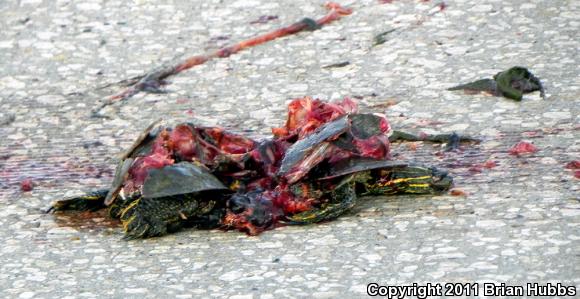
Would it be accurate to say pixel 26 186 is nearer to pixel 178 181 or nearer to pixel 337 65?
pixel 178 181

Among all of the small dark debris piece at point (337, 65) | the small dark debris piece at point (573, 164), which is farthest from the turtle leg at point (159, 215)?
the small dark debris piece at point (337, 65)

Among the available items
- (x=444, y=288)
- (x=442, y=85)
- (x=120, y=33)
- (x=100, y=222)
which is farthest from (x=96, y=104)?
(x=444, y=288)

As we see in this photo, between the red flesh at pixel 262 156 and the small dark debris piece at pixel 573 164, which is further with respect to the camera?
the small dark debris piece at pixel 573 164

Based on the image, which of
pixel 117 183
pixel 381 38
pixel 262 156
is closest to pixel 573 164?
pixel 262 156

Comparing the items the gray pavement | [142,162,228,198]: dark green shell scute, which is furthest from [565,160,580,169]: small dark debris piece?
[142,162,228,198]: dark green shell scute

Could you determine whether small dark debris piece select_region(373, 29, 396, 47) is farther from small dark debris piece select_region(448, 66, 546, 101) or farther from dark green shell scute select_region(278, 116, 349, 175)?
dark green shell scute select_region(278, 116, 349, 175)

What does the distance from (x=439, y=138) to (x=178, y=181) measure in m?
1.46

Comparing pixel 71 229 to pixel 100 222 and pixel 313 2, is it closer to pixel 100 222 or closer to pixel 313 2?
pixel 100 222

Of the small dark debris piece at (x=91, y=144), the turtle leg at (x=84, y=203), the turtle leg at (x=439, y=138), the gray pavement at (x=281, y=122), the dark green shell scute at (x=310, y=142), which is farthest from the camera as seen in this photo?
the small dark debris piece at (x=91, y=144)

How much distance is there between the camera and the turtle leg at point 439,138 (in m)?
5.58

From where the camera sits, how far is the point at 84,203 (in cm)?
514

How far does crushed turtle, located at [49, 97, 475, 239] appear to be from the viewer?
4.81m

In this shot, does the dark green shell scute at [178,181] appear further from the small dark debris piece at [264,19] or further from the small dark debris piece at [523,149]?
the small dark debris piece at [264,19]

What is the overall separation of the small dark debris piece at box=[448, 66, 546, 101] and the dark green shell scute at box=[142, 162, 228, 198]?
1839 millimetres
